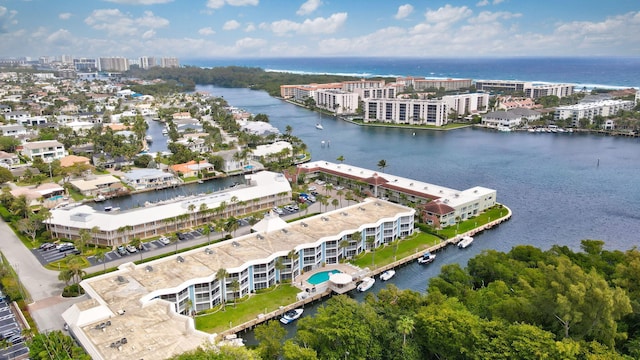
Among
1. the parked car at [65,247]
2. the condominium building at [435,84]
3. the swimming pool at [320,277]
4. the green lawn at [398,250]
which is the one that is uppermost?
the condominium building at [435,84]

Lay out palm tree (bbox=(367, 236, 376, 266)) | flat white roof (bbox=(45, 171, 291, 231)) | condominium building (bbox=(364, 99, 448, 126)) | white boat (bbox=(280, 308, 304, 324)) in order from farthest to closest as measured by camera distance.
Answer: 1. condominium building (bbox=(364, 99, 448, 126))
2. flat white roof (bbox=(45, 171, 291, 231))
3. palm tree (bbox=(367, 236, 376, 266))
4. white boat (bbox=(280, 308, 304, 324))

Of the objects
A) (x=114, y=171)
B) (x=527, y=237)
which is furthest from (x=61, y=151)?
(x=527, y=237)

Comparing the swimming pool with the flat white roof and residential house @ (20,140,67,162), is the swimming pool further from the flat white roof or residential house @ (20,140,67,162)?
residential house @ (20,140,67,162)

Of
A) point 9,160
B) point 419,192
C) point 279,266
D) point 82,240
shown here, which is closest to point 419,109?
point 419,192

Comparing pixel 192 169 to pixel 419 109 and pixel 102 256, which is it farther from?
pixel 419 109

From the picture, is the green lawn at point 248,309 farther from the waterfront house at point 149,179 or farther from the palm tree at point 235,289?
the waterfront house at point 149,179

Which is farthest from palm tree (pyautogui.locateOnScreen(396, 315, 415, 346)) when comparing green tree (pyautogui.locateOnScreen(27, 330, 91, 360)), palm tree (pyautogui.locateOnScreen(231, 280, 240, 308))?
green tree (pyautogui.locateOnScreen(27, 330, 91, 360))

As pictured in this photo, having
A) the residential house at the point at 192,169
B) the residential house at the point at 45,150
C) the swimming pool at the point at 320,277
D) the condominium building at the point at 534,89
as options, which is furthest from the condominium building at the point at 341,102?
the swimming pool at the point at 320,277
